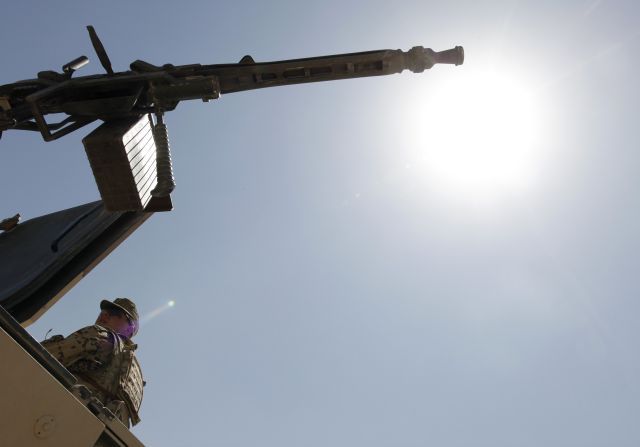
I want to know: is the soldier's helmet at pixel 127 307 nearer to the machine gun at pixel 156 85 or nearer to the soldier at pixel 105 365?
the soldier at pixel 105 365

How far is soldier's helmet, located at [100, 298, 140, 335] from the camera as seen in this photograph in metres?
5.89

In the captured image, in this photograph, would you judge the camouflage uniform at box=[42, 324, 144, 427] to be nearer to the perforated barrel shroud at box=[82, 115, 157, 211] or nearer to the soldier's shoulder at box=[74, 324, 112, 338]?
the soldier's shoulder at box=[74, 324, 112, 338]

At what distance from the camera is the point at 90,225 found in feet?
18.2

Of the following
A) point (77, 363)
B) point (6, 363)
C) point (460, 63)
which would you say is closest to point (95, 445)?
point (6, 363)

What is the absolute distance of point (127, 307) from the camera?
6180 mm

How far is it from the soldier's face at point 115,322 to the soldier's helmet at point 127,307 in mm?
61

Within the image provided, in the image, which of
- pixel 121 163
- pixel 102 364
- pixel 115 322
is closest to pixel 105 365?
pixel 102 364

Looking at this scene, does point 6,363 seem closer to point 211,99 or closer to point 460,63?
point 211,99

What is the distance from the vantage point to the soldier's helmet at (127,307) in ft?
19.3

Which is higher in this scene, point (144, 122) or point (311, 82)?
point (311, 82)

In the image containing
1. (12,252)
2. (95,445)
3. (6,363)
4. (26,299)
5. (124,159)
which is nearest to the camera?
(6,363)

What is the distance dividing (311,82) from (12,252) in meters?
3.88

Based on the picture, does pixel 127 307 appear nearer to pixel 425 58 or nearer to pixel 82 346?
pixel 82 346

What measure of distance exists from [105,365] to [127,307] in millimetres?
1449
